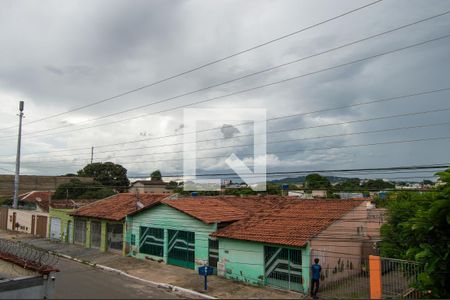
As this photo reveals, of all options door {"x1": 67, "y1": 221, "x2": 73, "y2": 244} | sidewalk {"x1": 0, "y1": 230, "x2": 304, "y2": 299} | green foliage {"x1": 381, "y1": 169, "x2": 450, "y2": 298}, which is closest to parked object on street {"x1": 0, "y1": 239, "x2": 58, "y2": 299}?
sidewalk {"x1": 0, "y1": 230, "x2": 304, "y2": 299}

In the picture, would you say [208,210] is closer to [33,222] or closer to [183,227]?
[183,227]

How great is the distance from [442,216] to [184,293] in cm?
1103

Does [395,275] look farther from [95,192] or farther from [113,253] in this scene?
[95,192]

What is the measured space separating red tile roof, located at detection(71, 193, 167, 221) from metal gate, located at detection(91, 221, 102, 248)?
77 centimetres

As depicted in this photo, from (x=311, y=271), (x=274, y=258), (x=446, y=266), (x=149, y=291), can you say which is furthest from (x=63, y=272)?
(x=446, y=266)

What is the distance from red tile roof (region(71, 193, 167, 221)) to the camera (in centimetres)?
2711

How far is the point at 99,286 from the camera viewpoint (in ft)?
58.7

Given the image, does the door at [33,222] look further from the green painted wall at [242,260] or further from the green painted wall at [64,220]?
the green painted wall at [242,260]

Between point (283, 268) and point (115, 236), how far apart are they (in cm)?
1439

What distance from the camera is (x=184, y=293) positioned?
55.6ft

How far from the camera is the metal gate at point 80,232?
98.5 feet

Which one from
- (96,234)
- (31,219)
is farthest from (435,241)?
(31,219)

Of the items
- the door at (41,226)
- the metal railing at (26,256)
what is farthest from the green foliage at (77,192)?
the metal railing at (26,256)

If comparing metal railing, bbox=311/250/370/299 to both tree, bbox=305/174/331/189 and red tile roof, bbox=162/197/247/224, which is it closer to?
tree, bbox=305/174/331/189
